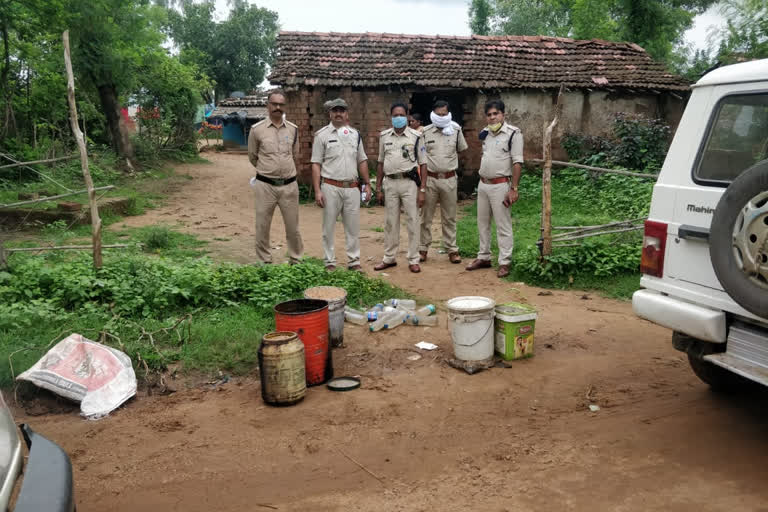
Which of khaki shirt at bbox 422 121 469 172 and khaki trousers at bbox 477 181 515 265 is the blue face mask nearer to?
khaki shirt at bbox 422 121 469 172

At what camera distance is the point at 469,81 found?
13.8 m

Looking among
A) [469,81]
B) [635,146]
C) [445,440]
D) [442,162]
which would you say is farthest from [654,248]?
[469,81]

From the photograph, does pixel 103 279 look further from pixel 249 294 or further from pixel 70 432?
pixel 70 432

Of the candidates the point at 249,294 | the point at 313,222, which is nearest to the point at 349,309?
the point at 249,294

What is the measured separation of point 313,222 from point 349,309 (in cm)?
616

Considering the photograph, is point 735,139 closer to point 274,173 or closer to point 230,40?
point 274,173

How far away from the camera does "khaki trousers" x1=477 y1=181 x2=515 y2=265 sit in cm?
738

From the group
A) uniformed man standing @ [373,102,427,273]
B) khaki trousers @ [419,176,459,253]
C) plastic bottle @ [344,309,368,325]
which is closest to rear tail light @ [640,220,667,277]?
plastic bottle @ [344,309,368,325]

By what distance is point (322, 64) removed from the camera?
14.0 metres

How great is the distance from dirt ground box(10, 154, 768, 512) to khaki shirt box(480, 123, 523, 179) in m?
2.66

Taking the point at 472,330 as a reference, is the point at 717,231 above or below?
above

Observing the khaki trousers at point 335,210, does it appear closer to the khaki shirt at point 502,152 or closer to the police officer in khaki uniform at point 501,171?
the police officer in khaki uniform at point 501,171

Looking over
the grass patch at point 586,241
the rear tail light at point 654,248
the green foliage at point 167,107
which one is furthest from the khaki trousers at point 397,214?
the green foliage at point 167,107

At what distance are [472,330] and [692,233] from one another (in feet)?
5.97
